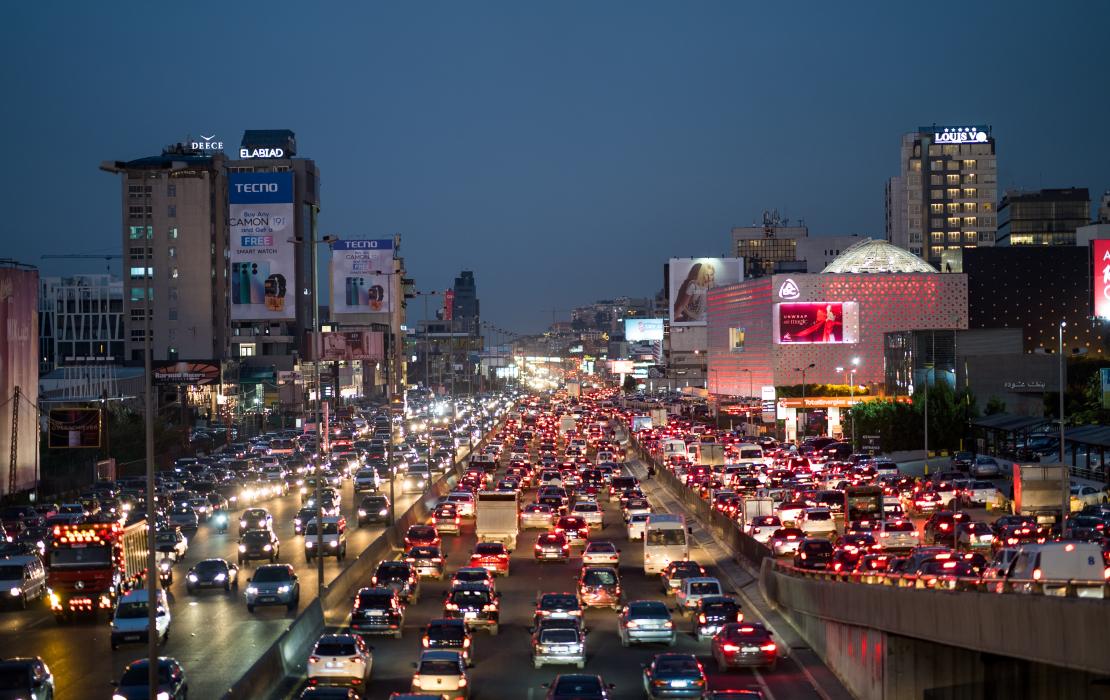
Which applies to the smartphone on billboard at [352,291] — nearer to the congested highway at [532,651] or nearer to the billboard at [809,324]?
→ the billboard at [809,324]

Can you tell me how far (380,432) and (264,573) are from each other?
85.7m

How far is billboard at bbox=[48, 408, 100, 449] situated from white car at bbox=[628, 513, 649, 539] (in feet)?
72.0

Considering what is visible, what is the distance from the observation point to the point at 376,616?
31469 millimetres

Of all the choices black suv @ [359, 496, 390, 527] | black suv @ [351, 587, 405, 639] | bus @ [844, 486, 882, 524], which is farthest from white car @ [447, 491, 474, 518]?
black suv @ [351, 587, 405, 639]

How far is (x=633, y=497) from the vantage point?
62.4m

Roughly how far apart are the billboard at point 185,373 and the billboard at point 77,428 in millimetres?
56266

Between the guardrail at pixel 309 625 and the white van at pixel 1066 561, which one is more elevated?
the white van at pixel 1066 561

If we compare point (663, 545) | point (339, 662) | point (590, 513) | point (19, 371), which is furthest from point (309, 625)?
point (19, 371)

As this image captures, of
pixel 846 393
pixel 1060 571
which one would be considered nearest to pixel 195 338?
pixel 846 393

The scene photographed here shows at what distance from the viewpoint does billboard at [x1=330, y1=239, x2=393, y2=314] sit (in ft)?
518

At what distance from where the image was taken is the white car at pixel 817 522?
161 feet

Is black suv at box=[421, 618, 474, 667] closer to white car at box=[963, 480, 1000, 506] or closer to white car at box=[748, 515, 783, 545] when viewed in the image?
white car at box=[748, 515, 783, 545]

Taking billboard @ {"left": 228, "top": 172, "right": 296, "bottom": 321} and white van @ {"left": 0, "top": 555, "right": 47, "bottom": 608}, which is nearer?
white van @ {"left": 0, "top": 555, "right": 47, "bottom": 608}

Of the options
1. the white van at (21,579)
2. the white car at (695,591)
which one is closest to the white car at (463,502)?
the white van at (21,579)
